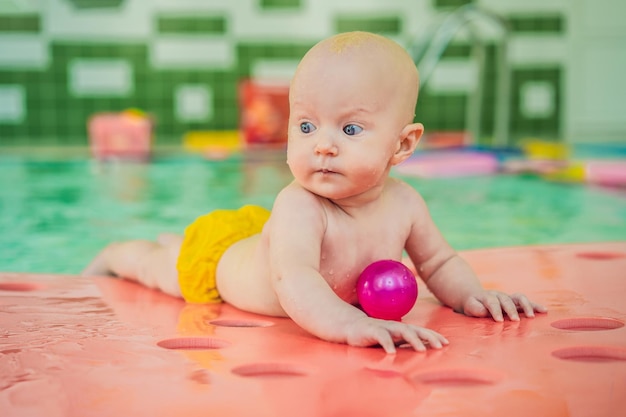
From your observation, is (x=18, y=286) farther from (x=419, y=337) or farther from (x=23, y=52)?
(x=23, y=52)

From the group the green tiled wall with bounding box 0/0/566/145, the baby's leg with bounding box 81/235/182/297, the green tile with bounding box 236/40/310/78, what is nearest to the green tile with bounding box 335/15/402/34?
the green tiled wall with bounding box 0/0/566/145

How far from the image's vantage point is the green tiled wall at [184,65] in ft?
20.6

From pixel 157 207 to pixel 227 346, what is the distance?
2.50 m

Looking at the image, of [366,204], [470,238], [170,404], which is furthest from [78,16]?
[170,404]

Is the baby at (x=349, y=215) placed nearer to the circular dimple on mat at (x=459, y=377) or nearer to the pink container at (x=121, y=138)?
the circular dimple on mat at (x=459, y=377)

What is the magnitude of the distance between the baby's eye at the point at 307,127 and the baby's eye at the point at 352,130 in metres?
0.05

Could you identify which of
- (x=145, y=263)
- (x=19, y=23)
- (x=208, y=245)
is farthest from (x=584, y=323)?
(x=19, y=23)

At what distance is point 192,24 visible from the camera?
639cm

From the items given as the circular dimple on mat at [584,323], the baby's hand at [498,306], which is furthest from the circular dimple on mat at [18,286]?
the circular dimple on mat at [584,323]

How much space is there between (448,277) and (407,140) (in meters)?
0.27

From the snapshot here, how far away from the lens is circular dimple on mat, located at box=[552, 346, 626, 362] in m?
1.12

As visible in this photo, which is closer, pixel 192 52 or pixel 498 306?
pixel 498 306

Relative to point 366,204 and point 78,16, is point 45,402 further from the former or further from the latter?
point 78,16

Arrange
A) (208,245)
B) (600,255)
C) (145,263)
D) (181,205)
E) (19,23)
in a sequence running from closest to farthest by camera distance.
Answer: (208,245) → (145,263) → (600,255) → (181,205) → (19,23)
